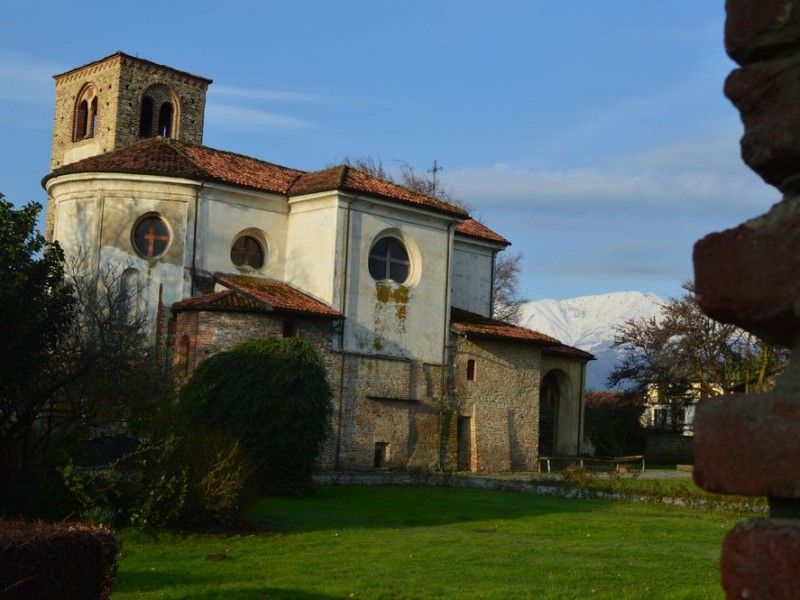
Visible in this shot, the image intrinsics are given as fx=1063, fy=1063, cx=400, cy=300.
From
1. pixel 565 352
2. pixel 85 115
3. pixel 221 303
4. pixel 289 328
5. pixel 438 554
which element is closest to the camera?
pixel 438 554

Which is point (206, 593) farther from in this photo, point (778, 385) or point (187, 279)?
point (187, 279)

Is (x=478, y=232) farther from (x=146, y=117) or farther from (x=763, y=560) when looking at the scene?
(x=763, y=560)

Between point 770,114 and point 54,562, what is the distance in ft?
25.7

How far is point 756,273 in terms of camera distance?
2352 millimetres

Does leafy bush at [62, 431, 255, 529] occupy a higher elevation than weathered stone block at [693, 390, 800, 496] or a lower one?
lower

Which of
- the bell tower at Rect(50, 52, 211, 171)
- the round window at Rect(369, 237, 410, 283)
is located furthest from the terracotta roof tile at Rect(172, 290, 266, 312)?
the bell tower at Rect(50, 52, 211, 171)

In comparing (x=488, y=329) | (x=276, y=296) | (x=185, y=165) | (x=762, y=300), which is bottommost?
(x=762, y=300)

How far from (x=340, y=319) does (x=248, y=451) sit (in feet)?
28.8

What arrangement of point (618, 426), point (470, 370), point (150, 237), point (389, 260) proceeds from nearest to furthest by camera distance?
point (150, 237), point (389, 260), point (470, 370), point (618, 426)

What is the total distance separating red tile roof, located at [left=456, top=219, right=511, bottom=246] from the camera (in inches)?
1635

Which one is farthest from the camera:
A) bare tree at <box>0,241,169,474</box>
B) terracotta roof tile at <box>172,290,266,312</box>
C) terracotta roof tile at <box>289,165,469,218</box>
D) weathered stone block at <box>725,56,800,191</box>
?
terracotta roof tile at <box>289,165,469,218</box>

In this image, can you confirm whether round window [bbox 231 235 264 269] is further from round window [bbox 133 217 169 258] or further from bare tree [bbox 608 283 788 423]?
bare tree [bbox 608 283 788 423]

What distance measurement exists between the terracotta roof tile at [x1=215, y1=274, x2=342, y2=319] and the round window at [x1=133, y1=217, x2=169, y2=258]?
195cm

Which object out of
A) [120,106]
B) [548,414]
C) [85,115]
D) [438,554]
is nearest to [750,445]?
[438,554]
